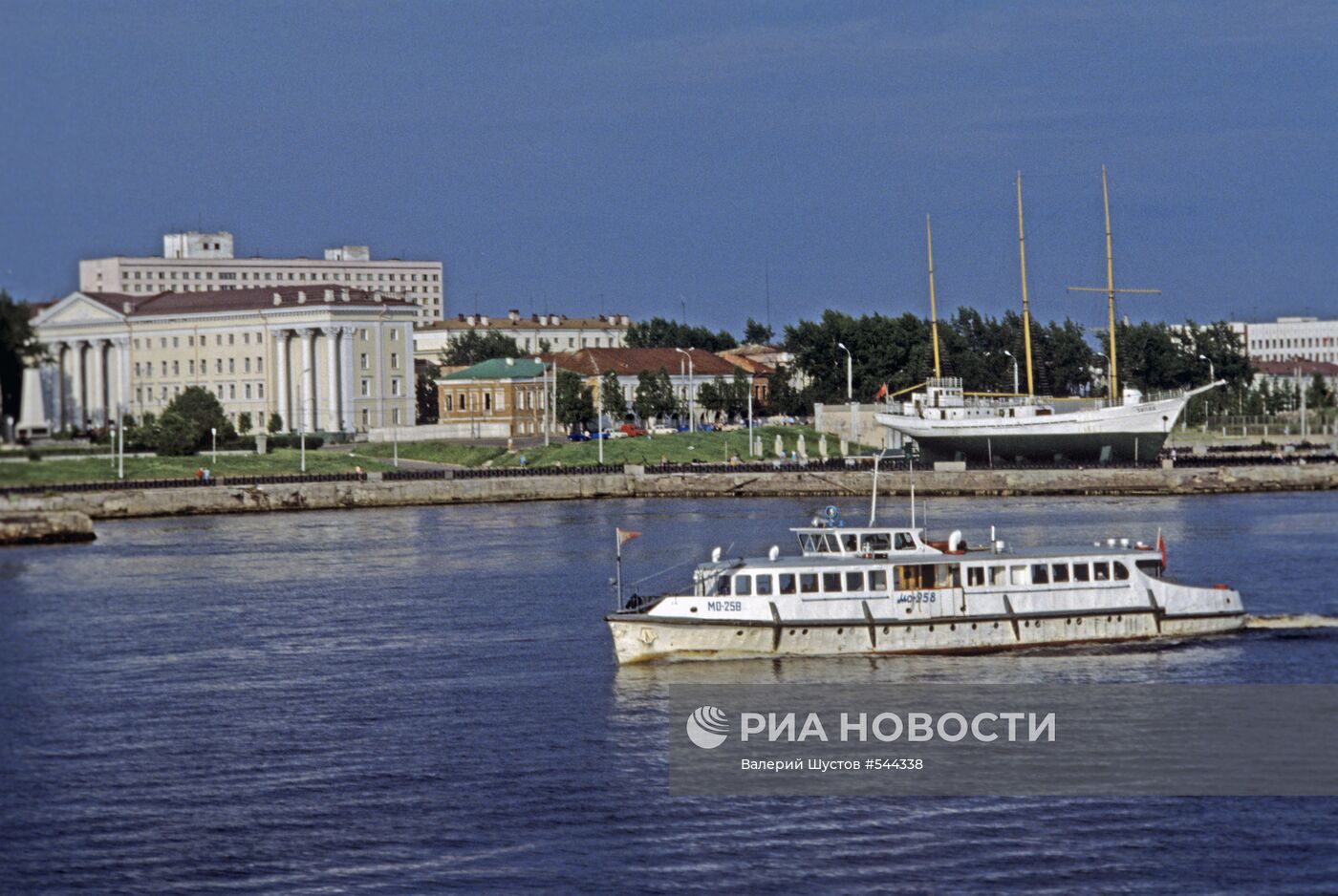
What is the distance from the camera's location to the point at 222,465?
123 m

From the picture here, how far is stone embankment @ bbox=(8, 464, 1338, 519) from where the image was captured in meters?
110

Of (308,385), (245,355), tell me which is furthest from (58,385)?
(308,385)

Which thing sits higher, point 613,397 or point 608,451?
point 613,397

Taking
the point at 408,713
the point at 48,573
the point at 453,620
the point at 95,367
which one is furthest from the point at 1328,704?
the point at 95,367

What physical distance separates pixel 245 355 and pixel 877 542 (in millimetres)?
132370

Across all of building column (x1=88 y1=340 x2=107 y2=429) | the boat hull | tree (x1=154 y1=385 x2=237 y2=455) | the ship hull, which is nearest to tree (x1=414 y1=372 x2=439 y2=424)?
building column (x1=88 y1=340 x2=107 y2=429)

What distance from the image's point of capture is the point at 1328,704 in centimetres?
4041

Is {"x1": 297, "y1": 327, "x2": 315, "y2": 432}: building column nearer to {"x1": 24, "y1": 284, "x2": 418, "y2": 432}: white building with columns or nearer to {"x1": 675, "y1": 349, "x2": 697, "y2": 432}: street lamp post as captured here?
{"x1": 24, "y1": 284, "x2": 418, "y2": 432}: white building with columns

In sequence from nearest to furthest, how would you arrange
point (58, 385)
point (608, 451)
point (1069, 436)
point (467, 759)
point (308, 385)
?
point (467, 759) < point (1069, 436) < point (608, 451) < point (308, 385) < point (58, 385)

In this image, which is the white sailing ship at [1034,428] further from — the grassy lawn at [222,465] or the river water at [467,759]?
the river water at [467,759]

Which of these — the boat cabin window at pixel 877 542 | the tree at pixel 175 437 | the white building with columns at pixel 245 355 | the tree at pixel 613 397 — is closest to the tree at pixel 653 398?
the tree at pixel 613 397

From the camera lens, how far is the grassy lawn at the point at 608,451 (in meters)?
135

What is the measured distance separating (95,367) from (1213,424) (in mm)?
104876

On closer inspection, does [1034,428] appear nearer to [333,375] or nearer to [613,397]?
[613,397]
